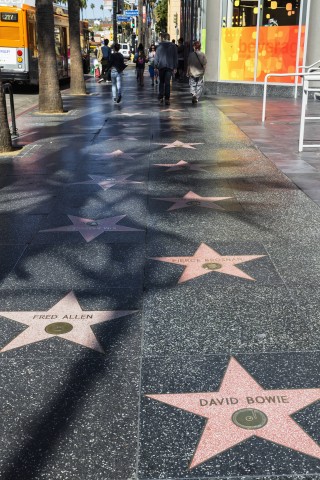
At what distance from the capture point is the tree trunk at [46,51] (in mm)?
14406

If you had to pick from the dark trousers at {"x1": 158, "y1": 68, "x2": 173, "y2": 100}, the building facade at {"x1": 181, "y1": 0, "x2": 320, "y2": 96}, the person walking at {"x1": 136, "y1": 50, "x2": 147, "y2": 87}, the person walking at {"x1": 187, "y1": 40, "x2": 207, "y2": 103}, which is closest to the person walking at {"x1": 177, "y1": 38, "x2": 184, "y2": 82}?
the person walking at {"x1": 136, "y1": 50, "x2": 147, "y2": 87}

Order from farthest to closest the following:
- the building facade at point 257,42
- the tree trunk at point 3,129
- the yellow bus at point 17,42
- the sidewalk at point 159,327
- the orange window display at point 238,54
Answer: the yellow bus at point 17,42
the orange window display at point 238,54
the building facade at point 257,42
the tree trunk at point 3,129
the sidewalk at point 159,327

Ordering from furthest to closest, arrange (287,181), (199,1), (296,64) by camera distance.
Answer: (199,1), (296,64), (287,181)

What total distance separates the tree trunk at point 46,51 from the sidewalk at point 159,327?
731 centimetres

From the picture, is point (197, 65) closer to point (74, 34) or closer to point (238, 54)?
point (238, 54)

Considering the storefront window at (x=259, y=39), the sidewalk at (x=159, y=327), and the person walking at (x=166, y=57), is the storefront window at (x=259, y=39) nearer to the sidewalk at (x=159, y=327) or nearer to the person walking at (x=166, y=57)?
the person walking at (x=166, y=57)

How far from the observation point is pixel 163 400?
9.67 feet

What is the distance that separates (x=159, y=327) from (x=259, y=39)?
19125 millimetres

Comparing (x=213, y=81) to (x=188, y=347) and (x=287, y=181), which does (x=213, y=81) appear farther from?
(x=188, y=347)

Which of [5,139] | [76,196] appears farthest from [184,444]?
[5,139]

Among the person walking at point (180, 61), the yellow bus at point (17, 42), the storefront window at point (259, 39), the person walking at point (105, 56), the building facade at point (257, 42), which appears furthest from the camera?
the person walking at point (180, 61)

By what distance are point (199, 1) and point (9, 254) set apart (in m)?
23.6

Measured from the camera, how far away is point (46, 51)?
14.6 m

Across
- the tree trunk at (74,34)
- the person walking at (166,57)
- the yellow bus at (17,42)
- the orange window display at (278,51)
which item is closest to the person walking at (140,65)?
the yellow bus at (17,42)
